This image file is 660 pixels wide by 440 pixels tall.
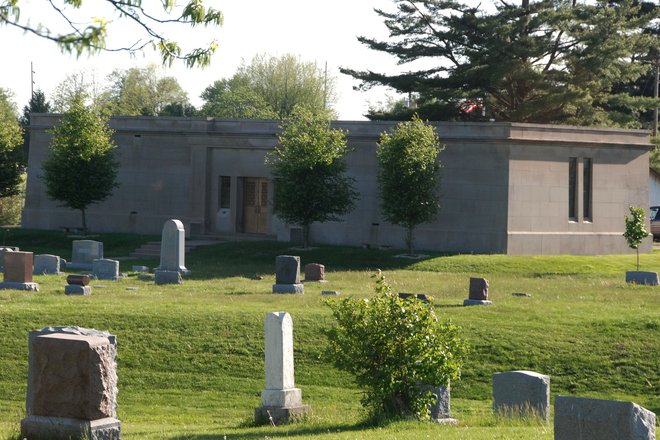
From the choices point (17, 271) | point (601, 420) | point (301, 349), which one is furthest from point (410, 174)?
point (601, 420)

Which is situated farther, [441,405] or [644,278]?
[644,278]

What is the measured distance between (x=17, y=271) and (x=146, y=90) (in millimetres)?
80327

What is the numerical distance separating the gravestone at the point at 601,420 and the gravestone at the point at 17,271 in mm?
21373

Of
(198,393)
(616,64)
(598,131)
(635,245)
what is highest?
(616,64)

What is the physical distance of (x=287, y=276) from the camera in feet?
99.7

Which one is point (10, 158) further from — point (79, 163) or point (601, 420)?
point (601, 420)

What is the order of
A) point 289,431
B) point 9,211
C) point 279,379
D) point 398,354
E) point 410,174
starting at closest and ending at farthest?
point 289,431 < point 398,354 < point 279,379 < point 410,174 < point 9,211

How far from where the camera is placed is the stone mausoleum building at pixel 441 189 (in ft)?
143

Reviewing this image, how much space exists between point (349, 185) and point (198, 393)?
24431mm

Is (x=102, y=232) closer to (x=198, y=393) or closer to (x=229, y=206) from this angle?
(x=229, y=206)

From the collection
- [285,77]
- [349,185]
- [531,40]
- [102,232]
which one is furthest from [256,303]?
[285,77]

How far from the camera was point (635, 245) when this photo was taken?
35.9 metres

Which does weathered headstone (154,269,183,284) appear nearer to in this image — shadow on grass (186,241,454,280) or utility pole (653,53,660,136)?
shadow on grass (186,241,454,280)

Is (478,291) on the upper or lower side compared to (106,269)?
lower
